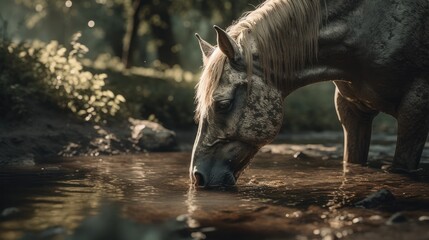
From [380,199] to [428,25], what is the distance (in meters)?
2.66

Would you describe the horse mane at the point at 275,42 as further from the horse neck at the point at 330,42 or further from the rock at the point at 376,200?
the rock at the point at 376,200

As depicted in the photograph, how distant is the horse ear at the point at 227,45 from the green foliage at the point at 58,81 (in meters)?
4.97

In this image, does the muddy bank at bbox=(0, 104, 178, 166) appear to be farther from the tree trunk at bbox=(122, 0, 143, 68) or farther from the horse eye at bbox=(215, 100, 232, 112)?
the tree trunk at bbox=(122, 0, 143, 68)

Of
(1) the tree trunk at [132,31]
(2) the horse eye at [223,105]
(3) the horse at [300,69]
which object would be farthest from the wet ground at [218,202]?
(1) the tree trunk at [132,31]

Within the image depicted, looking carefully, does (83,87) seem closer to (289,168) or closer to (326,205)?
(289,168)

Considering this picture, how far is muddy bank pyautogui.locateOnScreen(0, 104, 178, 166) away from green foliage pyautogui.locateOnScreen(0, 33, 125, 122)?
0.23 meters

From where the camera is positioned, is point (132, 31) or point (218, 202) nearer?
point (218, 202)

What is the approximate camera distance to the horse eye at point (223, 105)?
582cm

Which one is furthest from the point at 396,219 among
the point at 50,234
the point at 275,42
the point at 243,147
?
the point at 275,42

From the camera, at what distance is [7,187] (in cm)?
569

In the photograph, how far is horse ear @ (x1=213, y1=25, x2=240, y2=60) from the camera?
5.64 meters

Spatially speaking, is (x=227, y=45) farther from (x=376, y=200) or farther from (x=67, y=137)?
(x=67, y=137)

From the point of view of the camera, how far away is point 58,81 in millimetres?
10719

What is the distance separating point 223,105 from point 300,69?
104 cm
